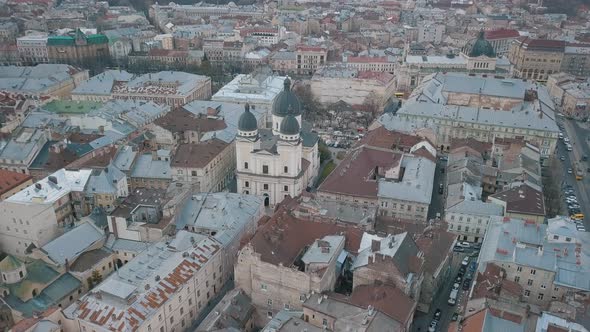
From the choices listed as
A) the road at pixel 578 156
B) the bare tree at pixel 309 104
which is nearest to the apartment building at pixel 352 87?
the bare tree at pixel 309 104

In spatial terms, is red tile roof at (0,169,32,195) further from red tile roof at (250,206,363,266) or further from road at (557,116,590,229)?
road at (557,116,590,229)

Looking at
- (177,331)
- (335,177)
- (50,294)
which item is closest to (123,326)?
(177,331)

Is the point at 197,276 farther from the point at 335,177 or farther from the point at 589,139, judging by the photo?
the point at 589,139

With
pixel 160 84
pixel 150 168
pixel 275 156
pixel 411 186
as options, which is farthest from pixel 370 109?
pixel 150 168

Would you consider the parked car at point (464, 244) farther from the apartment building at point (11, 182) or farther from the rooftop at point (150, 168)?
the apartment building at point (11, 182)

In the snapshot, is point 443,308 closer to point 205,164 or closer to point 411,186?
point 411,186
